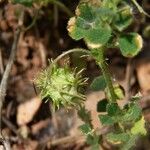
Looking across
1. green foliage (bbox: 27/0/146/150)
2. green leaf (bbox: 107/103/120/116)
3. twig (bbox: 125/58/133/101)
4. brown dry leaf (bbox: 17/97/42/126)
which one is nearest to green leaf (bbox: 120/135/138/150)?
green foliage (bbox: 27/0/146/150)

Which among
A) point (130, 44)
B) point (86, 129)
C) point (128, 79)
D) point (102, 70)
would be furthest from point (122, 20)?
point (128, 79)

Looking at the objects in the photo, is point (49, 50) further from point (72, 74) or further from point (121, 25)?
point (121, 25)

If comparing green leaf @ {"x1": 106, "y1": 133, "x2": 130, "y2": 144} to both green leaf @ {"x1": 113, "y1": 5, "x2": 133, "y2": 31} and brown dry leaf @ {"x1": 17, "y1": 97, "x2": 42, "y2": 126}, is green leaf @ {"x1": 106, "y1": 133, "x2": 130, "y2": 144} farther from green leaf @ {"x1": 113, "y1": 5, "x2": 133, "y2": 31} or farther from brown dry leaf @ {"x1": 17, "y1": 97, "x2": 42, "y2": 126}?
brown dry leaf @ {"x1": 17, "y1": 97, "x2": 42, "y2": 126}

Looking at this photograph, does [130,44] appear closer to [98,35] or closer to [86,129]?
[98,35]

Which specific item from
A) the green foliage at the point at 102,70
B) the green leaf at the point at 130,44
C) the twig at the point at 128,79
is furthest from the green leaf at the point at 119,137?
the twig at the point at 128,79

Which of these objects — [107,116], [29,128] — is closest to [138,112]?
[107,116]
